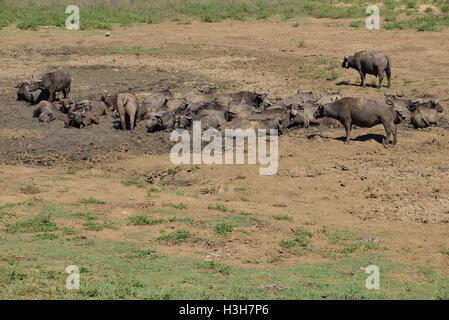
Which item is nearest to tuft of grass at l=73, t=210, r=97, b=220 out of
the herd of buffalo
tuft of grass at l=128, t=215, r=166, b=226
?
tuft of grass at l=128, t=215, r=166, b=226

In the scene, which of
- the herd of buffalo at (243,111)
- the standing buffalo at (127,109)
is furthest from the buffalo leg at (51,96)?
the standing buffalo at (127,109)

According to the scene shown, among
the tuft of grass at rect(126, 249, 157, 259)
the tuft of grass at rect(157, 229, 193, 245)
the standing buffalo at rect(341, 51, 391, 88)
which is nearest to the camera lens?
the tuft of grass at rect(126, 249, 157, 259)

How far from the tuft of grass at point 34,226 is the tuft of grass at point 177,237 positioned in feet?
6.25

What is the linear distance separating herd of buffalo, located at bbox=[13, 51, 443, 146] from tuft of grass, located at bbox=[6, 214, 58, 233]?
6919 millimetres

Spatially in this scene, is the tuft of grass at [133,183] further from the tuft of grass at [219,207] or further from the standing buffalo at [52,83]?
the standing buffalo at [52,83]

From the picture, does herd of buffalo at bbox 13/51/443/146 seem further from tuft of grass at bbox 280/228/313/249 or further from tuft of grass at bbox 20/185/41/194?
tuft of grass at bbox 280/228/313/249

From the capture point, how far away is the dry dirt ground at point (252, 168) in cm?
1165

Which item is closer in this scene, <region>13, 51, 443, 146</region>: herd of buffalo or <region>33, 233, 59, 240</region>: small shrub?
<region>33, 233, 59, 240</region>: small shrub

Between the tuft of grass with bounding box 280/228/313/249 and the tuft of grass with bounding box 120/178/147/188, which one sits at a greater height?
the tuft of grass with bounding box 120/178/147/188

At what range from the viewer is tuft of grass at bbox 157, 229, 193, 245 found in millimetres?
11203

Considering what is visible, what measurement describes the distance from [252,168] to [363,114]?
11.5ft

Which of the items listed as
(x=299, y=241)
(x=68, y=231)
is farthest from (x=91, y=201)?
(x=299, y=241)

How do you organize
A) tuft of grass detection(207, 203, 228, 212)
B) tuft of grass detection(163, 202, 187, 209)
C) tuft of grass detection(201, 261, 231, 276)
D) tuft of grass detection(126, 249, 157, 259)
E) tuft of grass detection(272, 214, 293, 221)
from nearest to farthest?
tuft of grass detection(201, 261, 231, 276), tuft of grass detection(126, 249, 157, 259), tuft of grass detection(272, 214, 293, 221), tuft of grass detection(207, 203, 228, 212), tuft of grass detection(163, 202, 187, 209)
